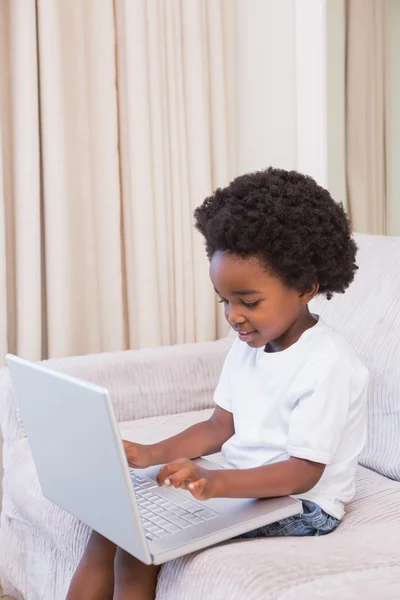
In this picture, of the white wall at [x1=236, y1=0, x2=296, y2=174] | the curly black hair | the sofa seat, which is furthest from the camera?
the white wall at [x1=236, y1=0, x2=296, y2=174]

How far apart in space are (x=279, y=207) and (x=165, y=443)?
0.43 m

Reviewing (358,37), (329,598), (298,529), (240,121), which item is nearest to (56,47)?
(240,121)

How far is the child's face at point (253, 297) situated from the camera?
1.11 metres

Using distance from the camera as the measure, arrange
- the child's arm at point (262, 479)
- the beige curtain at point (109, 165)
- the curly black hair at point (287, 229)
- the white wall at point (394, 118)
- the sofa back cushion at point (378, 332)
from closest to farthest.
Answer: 1. the child's arm at point (262, 479)
2. the curly black hair at point (287, 229)
3. the sofa back cushion at point (378, 332)
4. the beige curtain at point (109, 165)
5. the white wall at point (394, 118)

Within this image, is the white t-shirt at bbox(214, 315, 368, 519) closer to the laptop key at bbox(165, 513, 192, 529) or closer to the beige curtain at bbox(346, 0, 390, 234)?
the laptop key at bbox(165, 513, 192, 529)

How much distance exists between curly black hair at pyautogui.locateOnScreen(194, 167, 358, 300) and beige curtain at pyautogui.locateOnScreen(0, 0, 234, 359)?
3.17ft

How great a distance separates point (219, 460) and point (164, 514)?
370 mm

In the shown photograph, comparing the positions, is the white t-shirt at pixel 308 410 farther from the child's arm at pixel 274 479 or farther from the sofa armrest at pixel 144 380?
the sofa armrest at pixel 144 380

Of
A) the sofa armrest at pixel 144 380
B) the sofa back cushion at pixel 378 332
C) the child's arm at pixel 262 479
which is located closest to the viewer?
the child's arm at pixel 262 479

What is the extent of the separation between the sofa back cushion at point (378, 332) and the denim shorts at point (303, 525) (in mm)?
312

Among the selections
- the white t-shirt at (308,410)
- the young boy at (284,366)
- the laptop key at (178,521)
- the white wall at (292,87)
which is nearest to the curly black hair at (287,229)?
the young boy at (284,366)

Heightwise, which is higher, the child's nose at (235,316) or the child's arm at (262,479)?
the child's nose at (235,316)

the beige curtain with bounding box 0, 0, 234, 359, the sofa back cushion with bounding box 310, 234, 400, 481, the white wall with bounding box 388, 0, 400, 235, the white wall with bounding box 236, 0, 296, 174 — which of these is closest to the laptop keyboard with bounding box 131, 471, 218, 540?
the sofa back cushion with bounding box 310, 234, 400, 481

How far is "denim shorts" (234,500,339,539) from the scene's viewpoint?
43.3 inches
